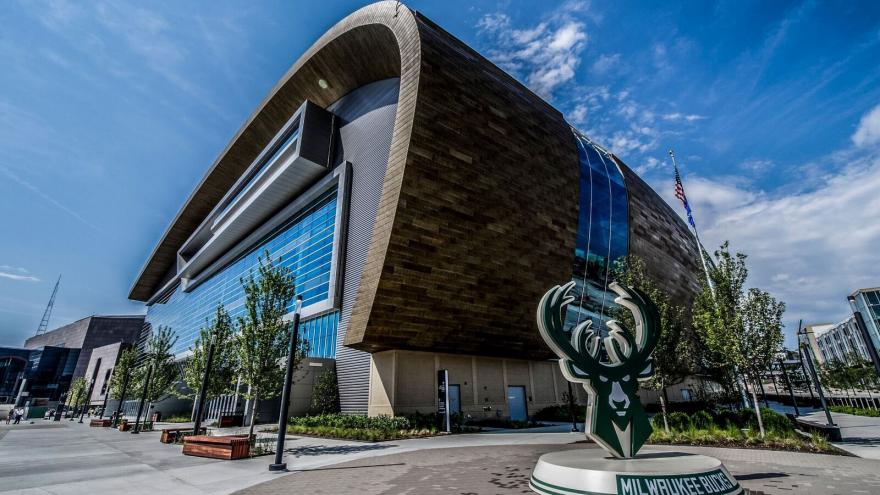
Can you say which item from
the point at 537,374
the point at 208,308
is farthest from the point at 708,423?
the point at 208,308

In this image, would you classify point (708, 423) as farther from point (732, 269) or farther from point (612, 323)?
point (612, 323)

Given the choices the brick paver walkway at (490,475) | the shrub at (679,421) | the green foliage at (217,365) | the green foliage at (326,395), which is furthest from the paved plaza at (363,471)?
the green foliage at (326,395)

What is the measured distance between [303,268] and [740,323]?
31.0 meters

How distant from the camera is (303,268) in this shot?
34625 mm

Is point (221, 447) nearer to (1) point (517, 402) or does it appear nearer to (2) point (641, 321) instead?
(2) point (641, 321)

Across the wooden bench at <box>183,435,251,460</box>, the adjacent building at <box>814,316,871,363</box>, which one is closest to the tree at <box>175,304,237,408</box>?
the wooden bench at <box>183,435,251,460</box>

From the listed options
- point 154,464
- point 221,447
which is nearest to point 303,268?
point 221,447

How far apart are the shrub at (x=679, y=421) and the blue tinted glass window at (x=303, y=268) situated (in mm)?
19511

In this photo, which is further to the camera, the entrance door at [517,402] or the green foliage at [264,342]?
the entrance door at [517,402]

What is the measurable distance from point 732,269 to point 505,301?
39.5 ft

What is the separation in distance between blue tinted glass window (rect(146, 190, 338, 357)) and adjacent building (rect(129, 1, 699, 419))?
0.23 meters

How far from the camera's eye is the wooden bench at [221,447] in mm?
13742

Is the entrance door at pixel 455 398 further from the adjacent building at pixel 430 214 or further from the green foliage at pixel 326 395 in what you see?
the green foliage at pixel 326 395

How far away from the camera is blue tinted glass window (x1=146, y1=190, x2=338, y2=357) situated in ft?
100
